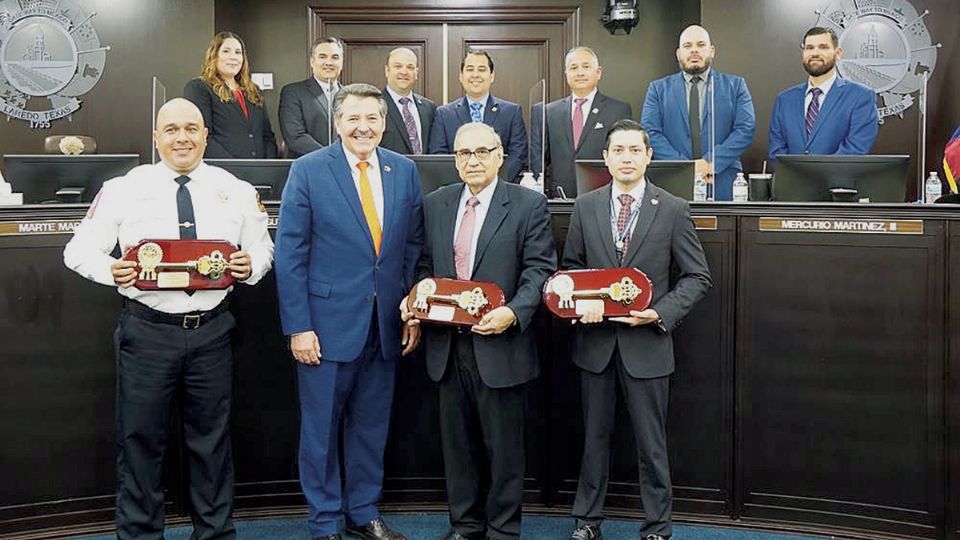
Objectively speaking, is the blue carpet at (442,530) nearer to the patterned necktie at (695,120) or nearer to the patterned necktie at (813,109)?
the patterned necktie at (695,120)

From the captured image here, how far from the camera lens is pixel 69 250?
3.06 m

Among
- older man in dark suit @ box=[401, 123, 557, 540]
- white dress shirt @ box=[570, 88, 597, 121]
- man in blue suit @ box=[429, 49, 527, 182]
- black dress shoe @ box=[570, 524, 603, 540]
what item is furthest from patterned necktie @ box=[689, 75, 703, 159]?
black dress shoe @ box=[570, 524, 603, 540]

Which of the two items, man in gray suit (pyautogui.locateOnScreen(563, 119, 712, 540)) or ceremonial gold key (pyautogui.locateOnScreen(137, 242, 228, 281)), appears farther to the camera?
man in gray suit (pyautogui.locateOnScreen(563, 119, 712, 540))

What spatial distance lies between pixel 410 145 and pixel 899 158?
236 cm

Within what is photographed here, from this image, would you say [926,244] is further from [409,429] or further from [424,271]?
[409,429]

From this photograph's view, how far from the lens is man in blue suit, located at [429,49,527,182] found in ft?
→ 15.8

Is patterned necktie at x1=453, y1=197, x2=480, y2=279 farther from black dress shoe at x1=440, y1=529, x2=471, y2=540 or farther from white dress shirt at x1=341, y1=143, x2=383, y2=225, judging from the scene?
black dress shoe at x1=440, y1=529, x2=471, y2=540

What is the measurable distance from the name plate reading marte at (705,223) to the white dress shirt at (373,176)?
126 cm

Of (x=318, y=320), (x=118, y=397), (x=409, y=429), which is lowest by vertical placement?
(x=409, y=429)

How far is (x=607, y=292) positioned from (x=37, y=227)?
215 centimetres

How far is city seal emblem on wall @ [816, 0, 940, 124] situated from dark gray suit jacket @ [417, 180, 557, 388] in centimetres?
407

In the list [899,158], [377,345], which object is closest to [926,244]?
[899,158]

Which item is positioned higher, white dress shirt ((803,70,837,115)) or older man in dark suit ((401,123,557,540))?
white dress shirt ((803,70,837,115))

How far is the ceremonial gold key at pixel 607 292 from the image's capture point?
10.2ft
